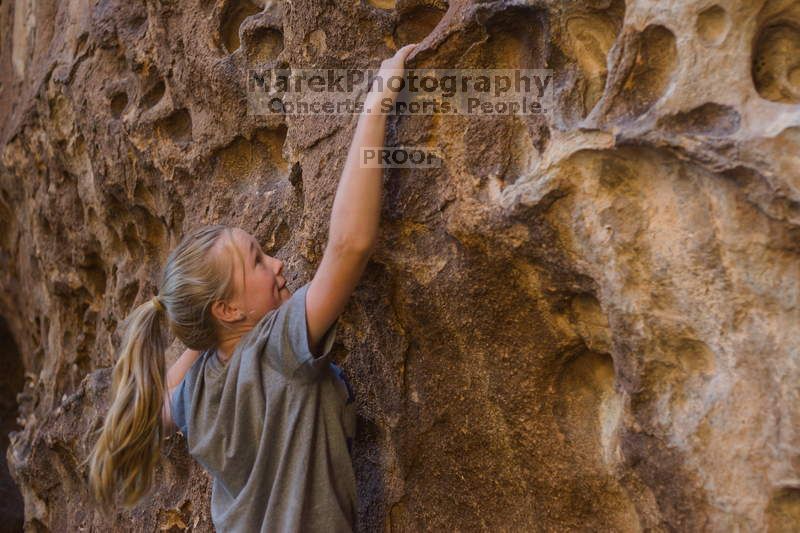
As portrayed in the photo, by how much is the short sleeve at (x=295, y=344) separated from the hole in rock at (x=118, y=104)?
1.30m

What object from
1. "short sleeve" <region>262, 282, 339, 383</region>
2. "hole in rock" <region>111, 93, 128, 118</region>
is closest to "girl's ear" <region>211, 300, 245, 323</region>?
"short sleeve" <region>262, 282, 339, 383</region>

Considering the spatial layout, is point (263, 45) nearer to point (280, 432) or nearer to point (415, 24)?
point (415, 24)

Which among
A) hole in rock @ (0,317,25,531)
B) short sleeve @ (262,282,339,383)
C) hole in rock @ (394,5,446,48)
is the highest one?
hole in rock @ (394,5,446,48)

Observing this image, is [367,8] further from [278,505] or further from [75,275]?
[75,275]

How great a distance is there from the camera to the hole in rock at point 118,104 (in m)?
2.49

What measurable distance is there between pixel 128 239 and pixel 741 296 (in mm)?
1976

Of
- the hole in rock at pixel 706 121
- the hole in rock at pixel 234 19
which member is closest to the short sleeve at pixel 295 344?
the hole in rock at pixel 706 121

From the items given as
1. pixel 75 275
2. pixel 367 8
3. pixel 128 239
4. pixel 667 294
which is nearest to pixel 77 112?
pixel 128 239

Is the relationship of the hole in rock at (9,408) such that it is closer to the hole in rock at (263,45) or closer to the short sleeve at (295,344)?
the hole in rock at (263,45)

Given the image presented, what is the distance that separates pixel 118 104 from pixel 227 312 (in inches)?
47.9

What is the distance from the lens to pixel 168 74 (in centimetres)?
223

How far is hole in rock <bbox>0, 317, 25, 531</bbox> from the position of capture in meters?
4.06

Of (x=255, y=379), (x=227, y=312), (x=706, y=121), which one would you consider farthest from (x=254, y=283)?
(x=706, y=121)

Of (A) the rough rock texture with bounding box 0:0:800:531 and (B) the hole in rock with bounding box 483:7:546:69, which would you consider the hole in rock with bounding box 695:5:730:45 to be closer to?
(A) the rough rock texture with bounding box 0:0:800:531
